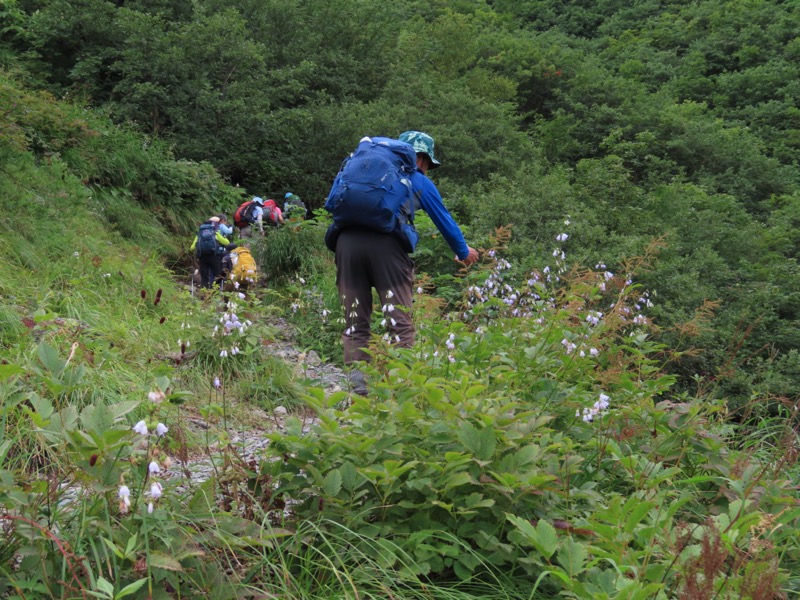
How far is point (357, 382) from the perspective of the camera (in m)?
4.52

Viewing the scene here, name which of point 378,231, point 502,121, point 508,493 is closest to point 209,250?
point 378,231

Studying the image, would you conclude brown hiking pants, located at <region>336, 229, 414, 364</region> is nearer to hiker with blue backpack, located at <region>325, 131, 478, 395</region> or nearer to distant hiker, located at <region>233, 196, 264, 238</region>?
hiker with blue backpack, located at <region>325, 131, 478, 395</region>

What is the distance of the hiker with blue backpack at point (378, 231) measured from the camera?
14.8 feet

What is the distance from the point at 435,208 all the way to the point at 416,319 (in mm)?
797

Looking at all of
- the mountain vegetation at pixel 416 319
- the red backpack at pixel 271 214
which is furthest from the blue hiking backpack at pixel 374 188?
the red backpack at pixel 271 214

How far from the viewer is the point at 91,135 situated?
11.5m

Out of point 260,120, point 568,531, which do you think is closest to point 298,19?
point 260,120

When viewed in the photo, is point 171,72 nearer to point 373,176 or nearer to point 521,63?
point 373,176

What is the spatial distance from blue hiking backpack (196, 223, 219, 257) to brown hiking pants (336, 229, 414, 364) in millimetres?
5282

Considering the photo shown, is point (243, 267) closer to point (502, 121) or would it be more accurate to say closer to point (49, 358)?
point (49, 358)

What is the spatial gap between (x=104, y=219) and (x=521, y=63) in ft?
58.2

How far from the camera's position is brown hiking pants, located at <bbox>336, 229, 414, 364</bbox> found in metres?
4.67

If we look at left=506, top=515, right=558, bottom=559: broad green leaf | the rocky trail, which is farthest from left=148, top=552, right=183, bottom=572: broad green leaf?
left=506, top=515, right=558, bottom=559: broad green leaf

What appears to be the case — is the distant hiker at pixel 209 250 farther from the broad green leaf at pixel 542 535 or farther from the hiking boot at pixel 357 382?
the broad green leaf at pixel 542 535
